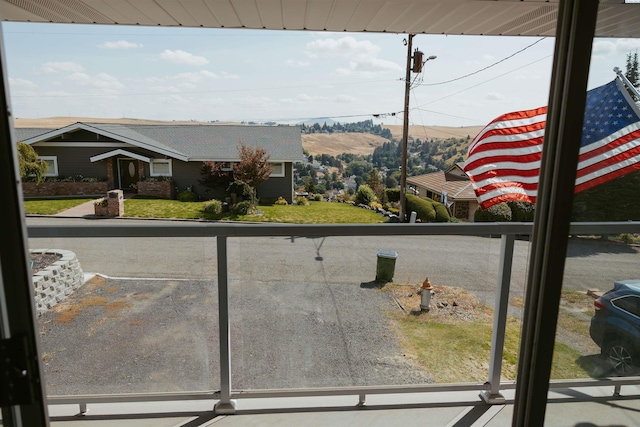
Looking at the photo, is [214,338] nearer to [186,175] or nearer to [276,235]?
[276,235]

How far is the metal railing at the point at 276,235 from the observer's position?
1.81m

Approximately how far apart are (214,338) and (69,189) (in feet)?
82.0

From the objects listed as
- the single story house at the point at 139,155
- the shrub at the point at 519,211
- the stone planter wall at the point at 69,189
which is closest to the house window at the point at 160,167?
the single story house at the point at 139,155

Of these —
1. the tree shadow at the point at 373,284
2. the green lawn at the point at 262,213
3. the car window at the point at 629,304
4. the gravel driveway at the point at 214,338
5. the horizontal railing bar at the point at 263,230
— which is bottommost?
the green lawn at the point at 262,213

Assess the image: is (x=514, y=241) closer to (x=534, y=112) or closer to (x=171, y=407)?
(x=171, y=407)

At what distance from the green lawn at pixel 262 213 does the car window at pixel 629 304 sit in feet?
62.0

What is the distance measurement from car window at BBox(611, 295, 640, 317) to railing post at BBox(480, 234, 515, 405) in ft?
3.02

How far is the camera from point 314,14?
7.34 feet

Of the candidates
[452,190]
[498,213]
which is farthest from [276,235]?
[452,190]

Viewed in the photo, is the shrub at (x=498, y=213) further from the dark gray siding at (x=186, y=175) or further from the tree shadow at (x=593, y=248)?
the tree shadow at (x=593, y=248)

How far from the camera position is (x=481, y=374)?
2135 mm

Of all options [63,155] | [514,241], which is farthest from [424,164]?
[514,241]

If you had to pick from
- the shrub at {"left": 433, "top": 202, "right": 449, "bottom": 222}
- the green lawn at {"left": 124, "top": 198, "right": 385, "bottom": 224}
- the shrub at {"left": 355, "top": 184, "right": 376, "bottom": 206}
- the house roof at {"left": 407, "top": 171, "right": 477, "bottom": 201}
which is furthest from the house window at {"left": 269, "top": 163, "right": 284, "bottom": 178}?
the house roof at {"left": 407, "top": 171, "right": 477, "bottom": 201}

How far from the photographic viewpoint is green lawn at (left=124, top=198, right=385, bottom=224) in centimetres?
2017
